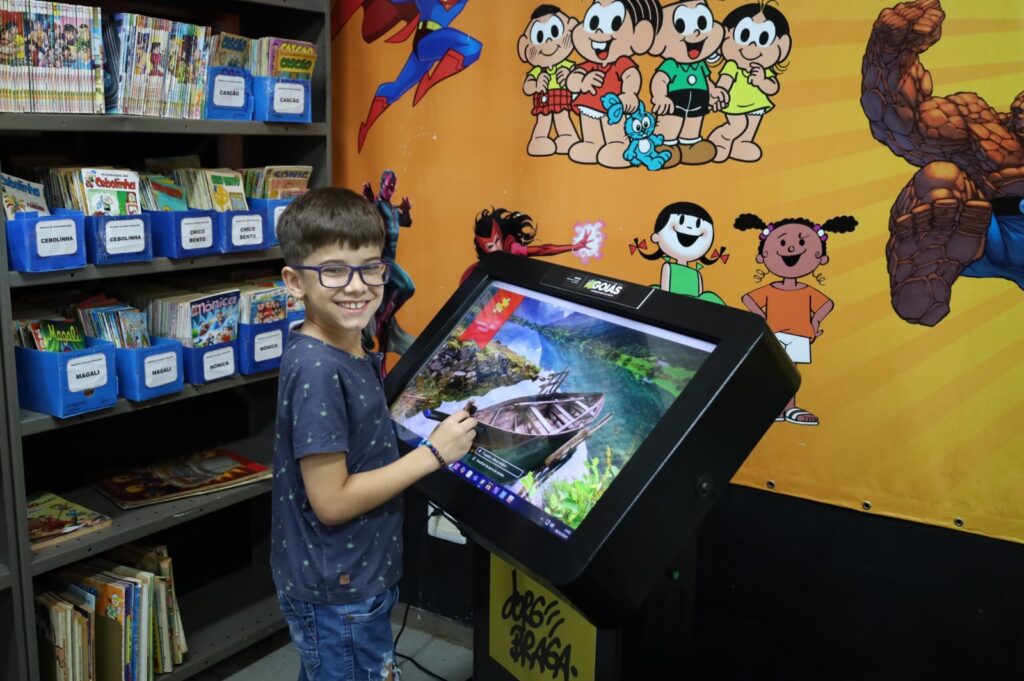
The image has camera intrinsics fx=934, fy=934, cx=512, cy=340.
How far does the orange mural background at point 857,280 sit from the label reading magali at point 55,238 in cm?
123

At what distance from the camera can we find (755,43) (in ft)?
7.47

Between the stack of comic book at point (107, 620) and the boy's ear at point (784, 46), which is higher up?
the boy's ear at point (784, 46)

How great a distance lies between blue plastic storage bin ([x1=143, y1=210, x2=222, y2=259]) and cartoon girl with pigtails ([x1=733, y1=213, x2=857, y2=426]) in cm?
→ 143

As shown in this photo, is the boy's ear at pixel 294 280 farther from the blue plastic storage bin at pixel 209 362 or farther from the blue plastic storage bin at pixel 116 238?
the blue plastic storage bin at pixel 209 362

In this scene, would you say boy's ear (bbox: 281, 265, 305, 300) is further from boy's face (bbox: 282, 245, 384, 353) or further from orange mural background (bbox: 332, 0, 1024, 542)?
Result: orange mural background (bbox: 332, 0, 1024, 542)

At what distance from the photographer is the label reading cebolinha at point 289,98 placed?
273 cm

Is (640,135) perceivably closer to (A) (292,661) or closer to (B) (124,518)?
(B) (124,518)

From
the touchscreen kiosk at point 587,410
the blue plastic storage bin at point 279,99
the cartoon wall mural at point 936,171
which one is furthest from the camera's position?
the blue plastic storage bin at point 279,99

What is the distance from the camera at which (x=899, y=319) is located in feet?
7.16

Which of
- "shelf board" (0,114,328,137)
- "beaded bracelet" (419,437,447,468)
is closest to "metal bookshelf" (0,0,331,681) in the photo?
"shelf board" (0,114,328,137)


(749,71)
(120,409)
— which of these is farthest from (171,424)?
(749,71)

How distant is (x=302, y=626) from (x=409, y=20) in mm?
1829

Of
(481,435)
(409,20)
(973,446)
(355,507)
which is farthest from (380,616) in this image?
(409,20)

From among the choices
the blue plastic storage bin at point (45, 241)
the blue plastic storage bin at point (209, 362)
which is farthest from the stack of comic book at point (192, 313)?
the blue plastic storage bin at point (45, 241)
